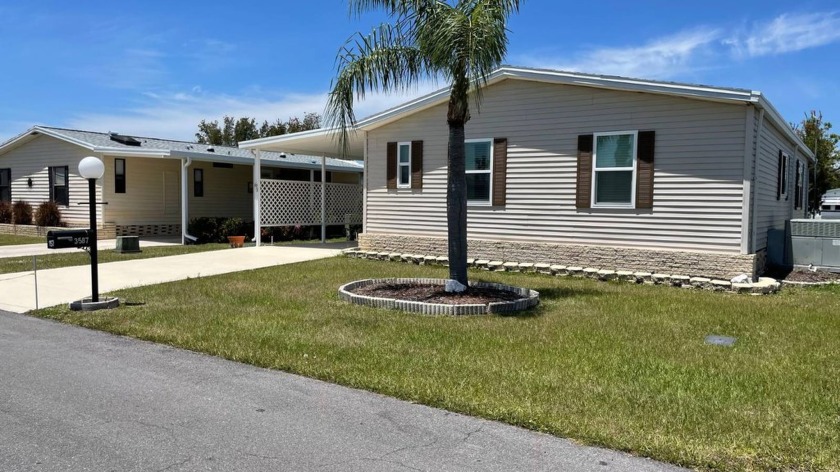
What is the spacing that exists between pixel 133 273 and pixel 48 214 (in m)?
11.2

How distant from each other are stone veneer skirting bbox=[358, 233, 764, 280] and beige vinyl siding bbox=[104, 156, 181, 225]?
1022 cm

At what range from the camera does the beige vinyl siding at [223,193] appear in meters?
21.6

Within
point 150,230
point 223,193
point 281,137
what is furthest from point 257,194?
point 223,193

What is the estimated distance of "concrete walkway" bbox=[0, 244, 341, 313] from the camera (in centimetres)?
917

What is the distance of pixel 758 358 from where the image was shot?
571 cm

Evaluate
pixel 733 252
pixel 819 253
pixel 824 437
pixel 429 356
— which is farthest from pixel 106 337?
pixel 819 253

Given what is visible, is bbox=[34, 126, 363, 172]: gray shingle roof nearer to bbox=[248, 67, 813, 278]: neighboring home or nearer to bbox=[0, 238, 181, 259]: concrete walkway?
bbox=[0, 238, 181, 259]: concrete walkway

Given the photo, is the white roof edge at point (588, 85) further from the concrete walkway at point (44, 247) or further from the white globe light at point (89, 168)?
the concrete walkway at point (44, 247)

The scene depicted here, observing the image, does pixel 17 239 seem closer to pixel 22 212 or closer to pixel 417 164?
pixel 22 212

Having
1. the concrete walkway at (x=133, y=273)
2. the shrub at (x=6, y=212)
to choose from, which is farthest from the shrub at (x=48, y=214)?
the concrete walkway at (x=133, y=273)

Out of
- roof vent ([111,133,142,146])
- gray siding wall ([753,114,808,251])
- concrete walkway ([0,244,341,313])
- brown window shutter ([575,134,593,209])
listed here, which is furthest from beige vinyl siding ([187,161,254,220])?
gray siding wall ([753,114,808,251])

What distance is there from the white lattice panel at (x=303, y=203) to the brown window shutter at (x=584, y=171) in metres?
9.80

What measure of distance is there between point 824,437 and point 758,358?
2005mm

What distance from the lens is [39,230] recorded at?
20.5 meters
